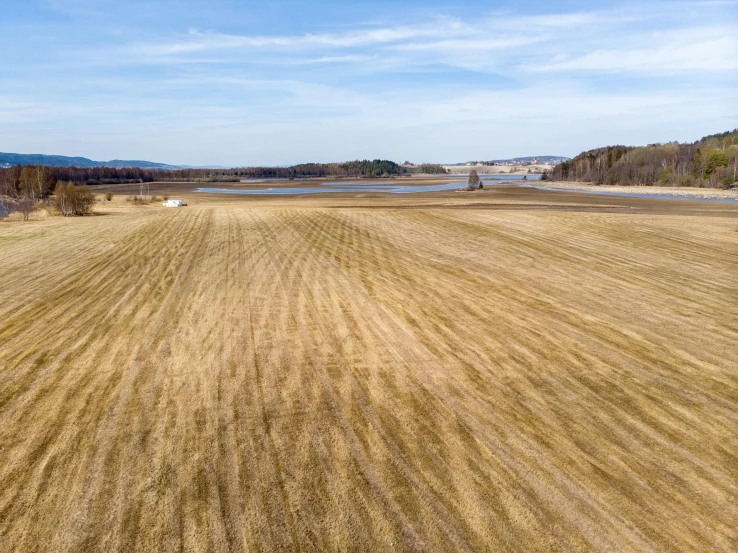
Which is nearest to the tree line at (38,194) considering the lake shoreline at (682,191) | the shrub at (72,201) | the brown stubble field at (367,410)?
the shrub at (72,201)

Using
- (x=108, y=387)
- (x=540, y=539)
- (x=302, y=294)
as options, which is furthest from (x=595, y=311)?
(x=108, y=387)

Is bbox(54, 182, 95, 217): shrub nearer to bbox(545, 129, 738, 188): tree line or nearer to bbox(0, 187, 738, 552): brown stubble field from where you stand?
bbox(0, 187, 738, 552): brown stubble field

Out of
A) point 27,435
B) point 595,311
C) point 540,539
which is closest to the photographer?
point 540,539

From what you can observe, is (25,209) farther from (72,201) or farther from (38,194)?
(38,194)

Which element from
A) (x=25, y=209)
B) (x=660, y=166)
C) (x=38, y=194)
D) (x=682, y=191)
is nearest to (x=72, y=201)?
(x=25, y=209)

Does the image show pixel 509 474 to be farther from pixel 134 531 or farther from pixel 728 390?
pixel 728 390

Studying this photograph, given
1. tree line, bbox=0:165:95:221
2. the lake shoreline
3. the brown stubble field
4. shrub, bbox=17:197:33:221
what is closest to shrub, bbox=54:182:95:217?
tree line, bbox=0:165:95:221

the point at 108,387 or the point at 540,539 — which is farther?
the point at 108,387
